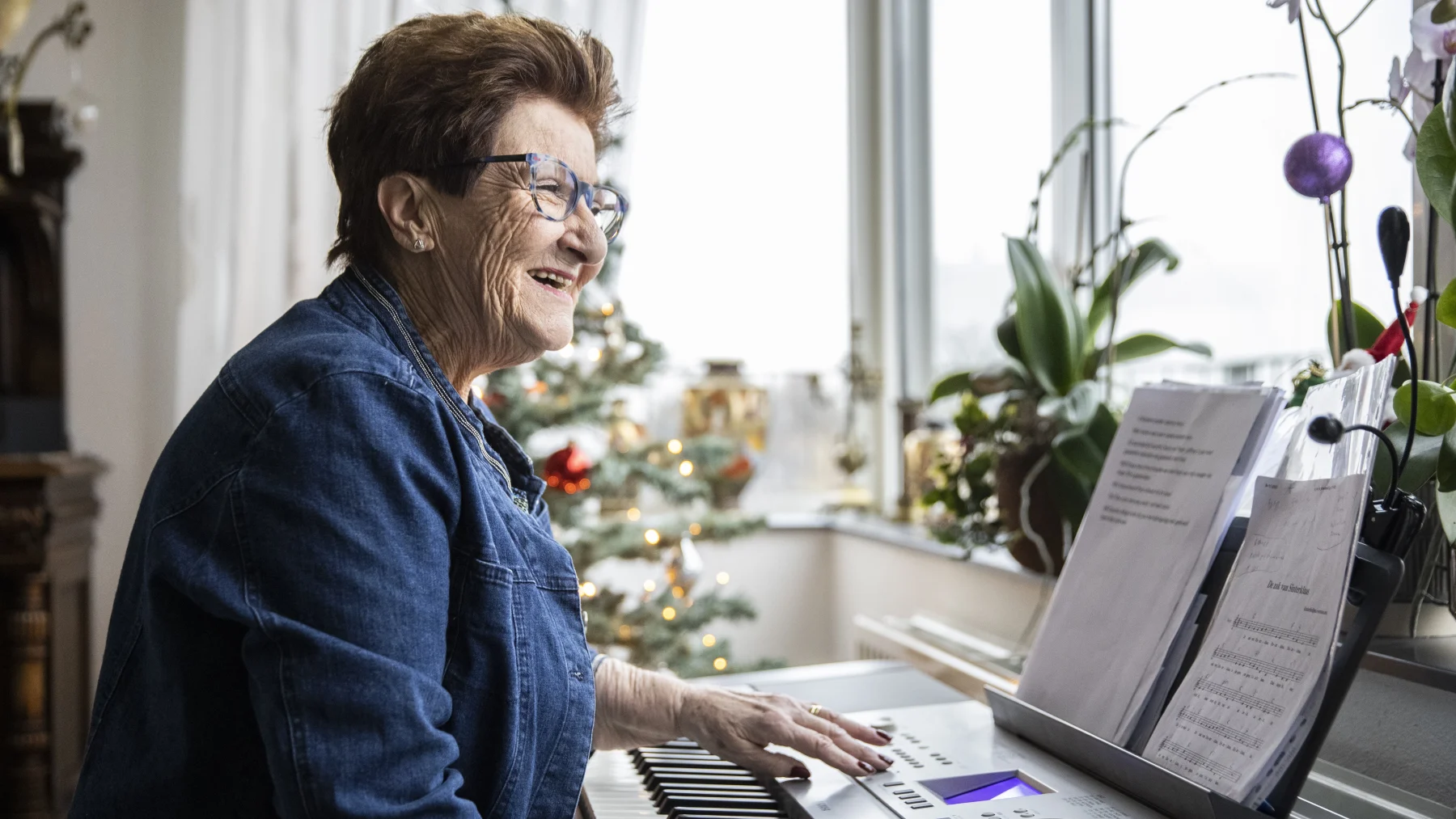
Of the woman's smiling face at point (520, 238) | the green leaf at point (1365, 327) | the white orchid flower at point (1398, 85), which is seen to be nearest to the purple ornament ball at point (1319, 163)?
the white orchid flower at point (1398, 85)

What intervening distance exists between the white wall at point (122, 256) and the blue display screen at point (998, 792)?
9.26ft

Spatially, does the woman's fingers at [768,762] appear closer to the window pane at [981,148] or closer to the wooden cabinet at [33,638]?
→ the window pane at [981,148]

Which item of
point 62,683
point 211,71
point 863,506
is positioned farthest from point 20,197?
point 863,506

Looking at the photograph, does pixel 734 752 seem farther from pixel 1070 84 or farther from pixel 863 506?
pixel 863 506

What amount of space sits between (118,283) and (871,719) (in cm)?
283

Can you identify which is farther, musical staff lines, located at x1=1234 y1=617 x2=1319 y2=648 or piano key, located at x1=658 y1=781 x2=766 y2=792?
piano key, located at x1=658 y1=781 x2=766 y2=792

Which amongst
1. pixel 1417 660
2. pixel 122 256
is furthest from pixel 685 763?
pixel 122 256

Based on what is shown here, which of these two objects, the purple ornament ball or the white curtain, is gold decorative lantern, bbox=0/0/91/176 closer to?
the white curtain

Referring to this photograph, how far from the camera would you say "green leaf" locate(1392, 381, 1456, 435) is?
2.71ft

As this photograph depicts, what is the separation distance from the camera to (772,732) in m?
0.94

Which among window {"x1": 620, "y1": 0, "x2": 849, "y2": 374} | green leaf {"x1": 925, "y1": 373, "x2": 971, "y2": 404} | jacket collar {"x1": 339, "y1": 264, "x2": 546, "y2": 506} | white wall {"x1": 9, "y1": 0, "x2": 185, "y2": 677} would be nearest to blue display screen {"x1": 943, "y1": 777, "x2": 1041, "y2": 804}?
jacket collar {"x1": 339, "y1": 264, "x2": 546, "y2": 506}

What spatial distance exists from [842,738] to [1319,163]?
2.10 feet

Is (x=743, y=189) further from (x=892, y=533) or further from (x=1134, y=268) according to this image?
(x=1134, y=268)

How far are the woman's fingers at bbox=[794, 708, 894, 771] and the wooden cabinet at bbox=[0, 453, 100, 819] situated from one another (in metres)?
2.32
